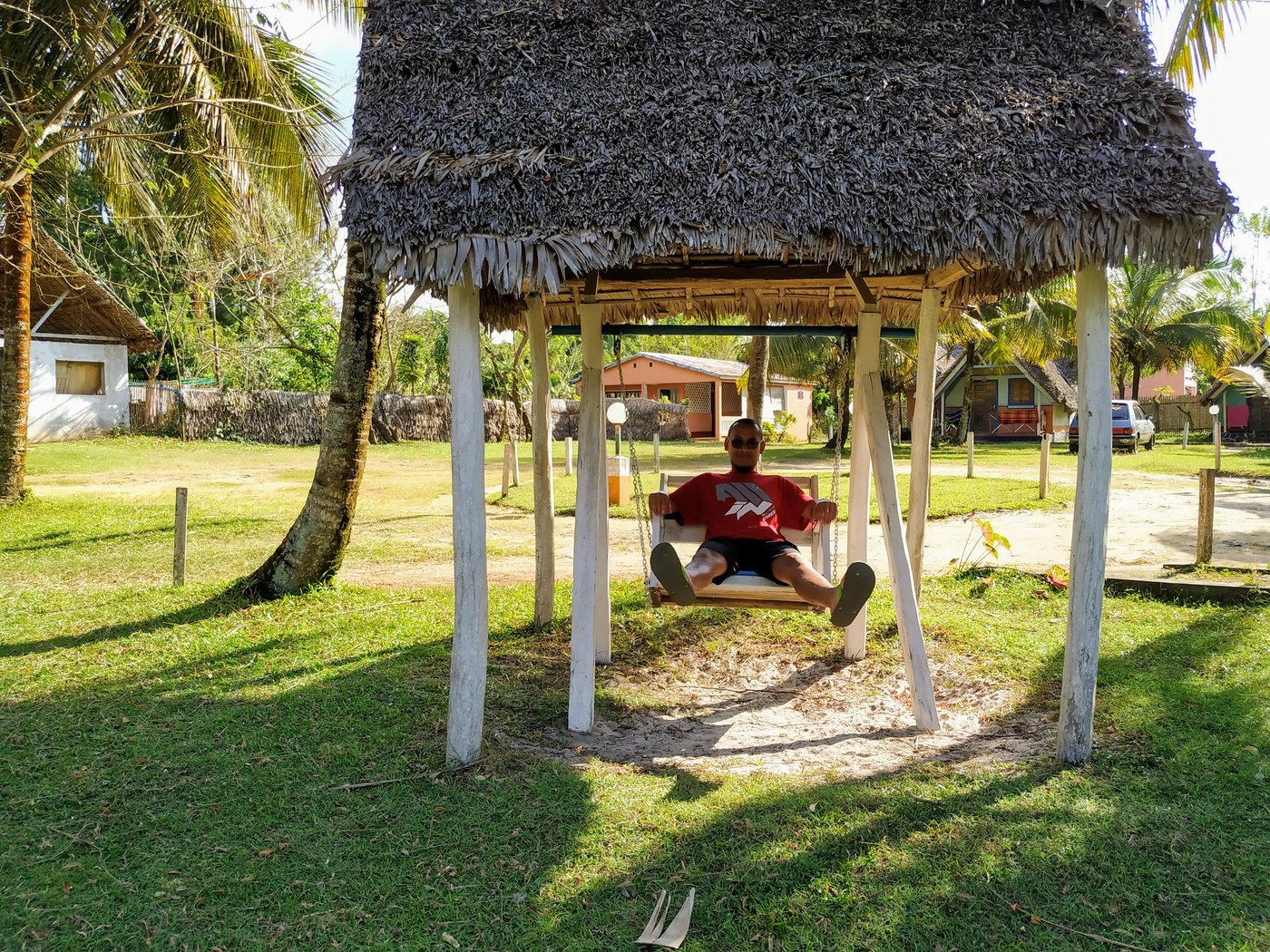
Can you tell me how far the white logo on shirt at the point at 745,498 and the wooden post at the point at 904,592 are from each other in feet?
2.77

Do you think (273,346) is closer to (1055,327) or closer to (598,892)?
(1055,327)

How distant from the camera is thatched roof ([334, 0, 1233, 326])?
4.02 m

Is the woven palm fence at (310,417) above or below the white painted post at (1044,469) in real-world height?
above

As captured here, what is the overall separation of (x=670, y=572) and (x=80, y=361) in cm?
2508

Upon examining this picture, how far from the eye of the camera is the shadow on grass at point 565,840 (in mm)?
3016

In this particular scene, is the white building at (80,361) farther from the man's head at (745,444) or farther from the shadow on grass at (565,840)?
the shadow on grass at (565,840)

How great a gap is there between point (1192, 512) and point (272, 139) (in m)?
12.8

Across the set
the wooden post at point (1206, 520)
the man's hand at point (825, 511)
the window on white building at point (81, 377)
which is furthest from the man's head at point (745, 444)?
the window on white building at point (81, 377)

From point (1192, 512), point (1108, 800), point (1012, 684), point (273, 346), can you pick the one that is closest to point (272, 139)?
point (1012, 684)

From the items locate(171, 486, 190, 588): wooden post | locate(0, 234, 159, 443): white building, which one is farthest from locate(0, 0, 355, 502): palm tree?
locate(0, 234, 159, 443): white building

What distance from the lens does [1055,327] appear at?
81.9 ft

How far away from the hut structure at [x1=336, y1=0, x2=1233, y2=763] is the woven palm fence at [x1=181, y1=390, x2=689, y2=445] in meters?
19.0

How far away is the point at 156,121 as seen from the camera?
35.9ft

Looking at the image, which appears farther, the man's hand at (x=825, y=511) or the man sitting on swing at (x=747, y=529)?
the man's hand at (x=825, y=511)
